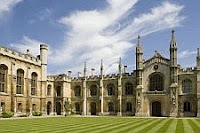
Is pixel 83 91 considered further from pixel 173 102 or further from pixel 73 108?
pixel 173 102

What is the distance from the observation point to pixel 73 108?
54594 mm

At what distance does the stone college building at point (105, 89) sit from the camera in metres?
44.2

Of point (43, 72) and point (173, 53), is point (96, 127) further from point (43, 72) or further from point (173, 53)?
point (43, 72)

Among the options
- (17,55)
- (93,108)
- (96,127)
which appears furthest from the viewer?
(93,108)

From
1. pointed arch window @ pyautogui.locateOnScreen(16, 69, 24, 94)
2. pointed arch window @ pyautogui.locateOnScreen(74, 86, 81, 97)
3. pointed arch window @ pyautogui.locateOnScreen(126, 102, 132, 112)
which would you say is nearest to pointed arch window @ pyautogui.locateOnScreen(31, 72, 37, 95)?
pointed arch window @ pyautogui.locateOnScreen(16, 69, 24, 94)

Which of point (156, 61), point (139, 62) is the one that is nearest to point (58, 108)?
point (139, 62)

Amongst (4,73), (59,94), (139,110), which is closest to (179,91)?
(139,110)

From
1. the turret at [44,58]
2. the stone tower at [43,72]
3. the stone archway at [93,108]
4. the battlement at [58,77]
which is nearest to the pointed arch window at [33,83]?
the stone tower at [43,72]

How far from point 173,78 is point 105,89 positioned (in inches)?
542

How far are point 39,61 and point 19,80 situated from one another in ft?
23.4

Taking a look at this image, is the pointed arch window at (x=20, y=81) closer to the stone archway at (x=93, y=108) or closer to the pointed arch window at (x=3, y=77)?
the pointed arch window at (x=3, y=77)

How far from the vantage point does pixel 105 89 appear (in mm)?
54062

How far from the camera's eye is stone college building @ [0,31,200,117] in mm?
44156

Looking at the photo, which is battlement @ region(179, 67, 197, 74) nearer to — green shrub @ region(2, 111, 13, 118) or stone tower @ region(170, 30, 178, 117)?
stone tower @ region(170, 30, 178, 117)
